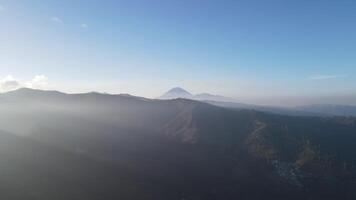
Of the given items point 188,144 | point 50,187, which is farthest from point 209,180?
point 50,187

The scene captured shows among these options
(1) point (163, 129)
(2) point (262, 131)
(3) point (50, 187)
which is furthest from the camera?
(1) point (163, 129)

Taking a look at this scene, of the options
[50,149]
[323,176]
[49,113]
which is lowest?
[323,176]

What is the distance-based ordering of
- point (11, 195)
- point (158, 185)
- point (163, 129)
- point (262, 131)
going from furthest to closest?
point (163, 129) < point (262, 131) < point (158, 185) < point (11, 195)

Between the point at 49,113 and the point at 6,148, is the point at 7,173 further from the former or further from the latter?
the point at 49,113

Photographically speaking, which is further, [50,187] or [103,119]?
[103,119]

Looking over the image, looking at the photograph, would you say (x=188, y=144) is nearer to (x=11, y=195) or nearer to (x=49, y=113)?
(x=49, y=113)

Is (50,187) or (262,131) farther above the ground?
(262,131)
